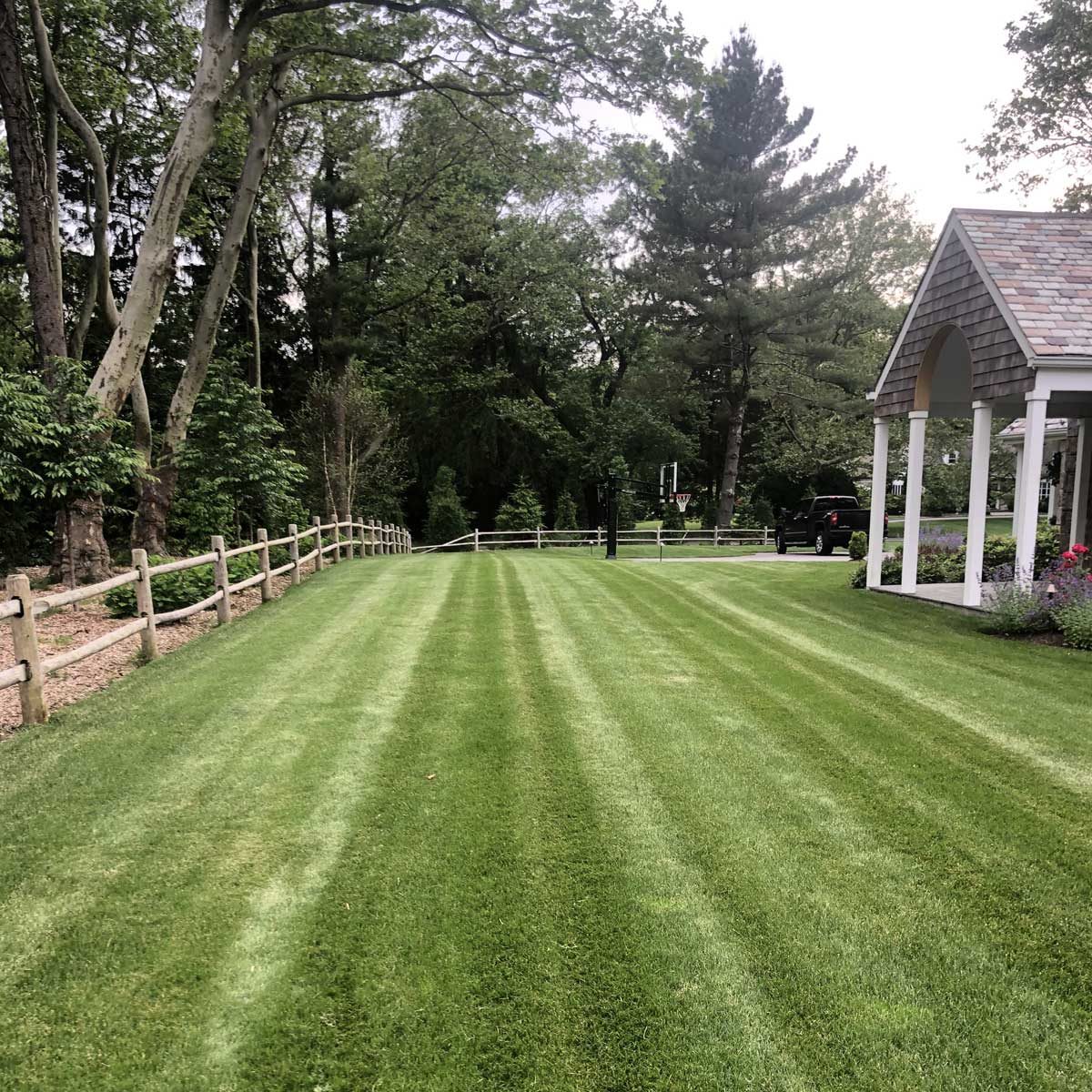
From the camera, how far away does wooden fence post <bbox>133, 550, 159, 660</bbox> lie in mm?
6312

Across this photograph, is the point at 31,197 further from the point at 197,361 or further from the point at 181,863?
the point at 181,863

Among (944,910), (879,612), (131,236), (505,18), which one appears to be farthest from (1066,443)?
(131,236)

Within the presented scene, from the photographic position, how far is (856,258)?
29.1 meters

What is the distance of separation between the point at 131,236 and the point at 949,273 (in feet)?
75.7

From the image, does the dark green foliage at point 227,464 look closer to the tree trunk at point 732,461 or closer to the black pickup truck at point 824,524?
the black pickup truck at point 824,524

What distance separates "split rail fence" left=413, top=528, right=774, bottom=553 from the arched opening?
1362cm

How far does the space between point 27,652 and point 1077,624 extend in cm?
855

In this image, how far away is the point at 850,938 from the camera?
260 cm

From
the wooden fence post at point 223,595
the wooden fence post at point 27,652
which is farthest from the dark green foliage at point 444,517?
the wooden fence post at point 27,652

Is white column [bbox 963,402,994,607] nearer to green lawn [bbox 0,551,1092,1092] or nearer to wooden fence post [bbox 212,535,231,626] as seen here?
green lawn [bbox 0,551,1092,1092]

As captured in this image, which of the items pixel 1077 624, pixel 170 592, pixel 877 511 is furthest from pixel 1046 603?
pixel 170 592

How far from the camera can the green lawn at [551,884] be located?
7.02 ft

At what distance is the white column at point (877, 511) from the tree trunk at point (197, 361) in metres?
Answer: 10.7

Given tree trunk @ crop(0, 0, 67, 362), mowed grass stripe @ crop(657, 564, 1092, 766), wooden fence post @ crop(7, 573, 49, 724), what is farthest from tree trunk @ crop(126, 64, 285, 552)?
mowed grass stripe @ crop(657, 564, 1092, 766)
